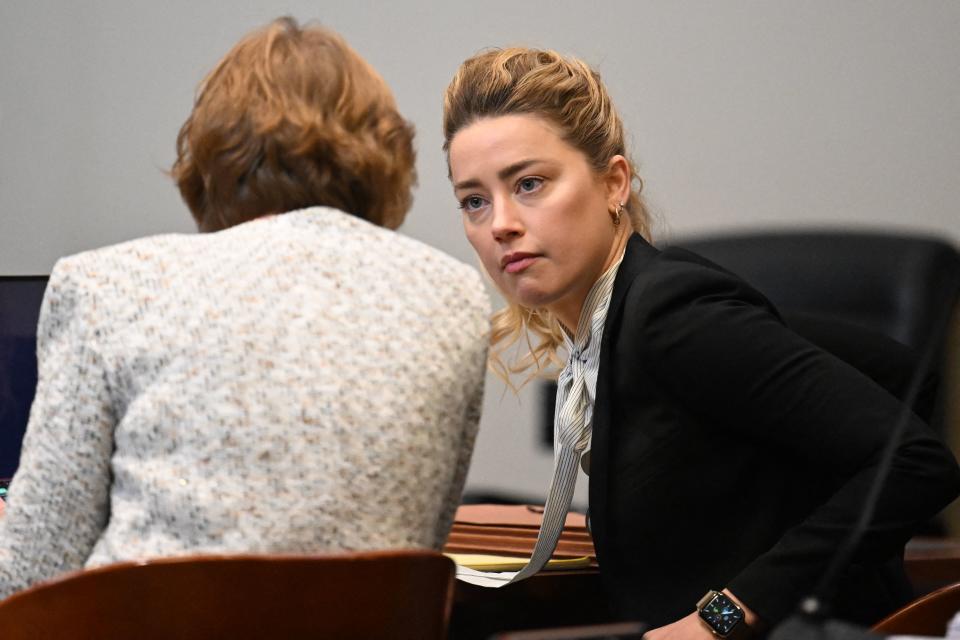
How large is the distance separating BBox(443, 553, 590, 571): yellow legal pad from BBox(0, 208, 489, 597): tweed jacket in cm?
54

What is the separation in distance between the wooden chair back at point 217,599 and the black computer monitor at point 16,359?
1.05 meters

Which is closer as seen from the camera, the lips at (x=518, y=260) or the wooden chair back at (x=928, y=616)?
the wooden chair back at (x=928, y=616)

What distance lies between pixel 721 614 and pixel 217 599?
0.68 meters

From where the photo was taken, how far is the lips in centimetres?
166

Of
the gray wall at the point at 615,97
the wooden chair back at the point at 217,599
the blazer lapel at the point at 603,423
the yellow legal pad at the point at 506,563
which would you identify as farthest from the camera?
the gray wall at the point at 615,97

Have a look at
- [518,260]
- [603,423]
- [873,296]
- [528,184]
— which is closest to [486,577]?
[603,423]

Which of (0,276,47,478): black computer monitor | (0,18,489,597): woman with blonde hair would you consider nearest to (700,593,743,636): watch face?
(0,18,489,597): woman with blonde hair

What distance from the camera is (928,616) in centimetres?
117

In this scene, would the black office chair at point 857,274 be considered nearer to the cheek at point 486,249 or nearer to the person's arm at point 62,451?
the cheek at point 486,249

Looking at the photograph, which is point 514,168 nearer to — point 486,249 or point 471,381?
point 486,249

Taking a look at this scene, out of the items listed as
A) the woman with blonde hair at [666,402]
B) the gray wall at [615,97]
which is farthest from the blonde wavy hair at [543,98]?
the gray wall at [615,97]

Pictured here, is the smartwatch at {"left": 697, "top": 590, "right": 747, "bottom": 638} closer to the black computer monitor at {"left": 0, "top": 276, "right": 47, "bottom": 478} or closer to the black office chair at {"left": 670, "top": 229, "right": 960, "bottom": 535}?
the black office chair at {"left": 670, "top": 229, "right": 960, "bottom": 535}

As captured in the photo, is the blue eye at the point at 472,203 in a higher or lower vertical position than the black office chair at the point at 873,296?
higher

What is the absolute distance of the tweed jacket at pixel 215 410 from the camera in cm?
106
